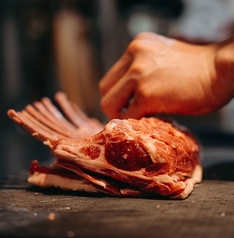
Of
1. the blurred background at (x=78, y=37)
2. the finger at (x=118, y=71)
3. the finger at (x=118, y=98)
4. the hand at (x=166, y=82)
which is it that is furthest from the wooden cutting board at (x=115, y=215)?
the blurred background at (x=78, y=37)

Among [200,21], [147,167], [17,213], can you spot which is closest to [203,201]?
[147,167]

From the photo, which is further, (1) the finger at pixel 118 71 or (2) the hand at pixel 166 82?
(1) the finger at pixel 118 71

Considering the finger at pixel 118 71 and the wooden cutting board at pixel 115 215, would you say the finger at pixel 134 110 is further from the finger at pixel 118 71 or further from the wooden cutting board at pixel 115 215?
the wooden cutting board at pixel 115 215

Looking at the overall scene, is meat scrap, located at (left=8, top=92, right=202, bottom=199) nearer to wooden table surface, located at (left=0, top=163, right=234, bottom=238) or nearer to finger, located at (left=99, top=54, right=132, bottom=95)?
wooden table surface, located at (left=0, top=163, right=234, bottom=238)

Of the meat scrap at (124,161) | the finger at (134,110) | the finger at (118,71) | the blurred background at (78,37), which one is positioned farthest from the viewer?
the blurred background at (78,37)

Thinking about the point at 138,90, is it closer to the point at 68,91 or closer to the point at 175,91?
the point at 175,91

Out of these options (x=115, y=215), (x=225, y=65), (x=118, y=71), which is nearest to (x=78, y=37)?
(x=118, y=71)

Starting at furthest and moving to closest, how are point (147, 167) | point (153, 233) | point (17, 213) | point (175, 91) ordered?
point (175, 91)
point (147, 167)
point (17, 213)
point (153, 233)
